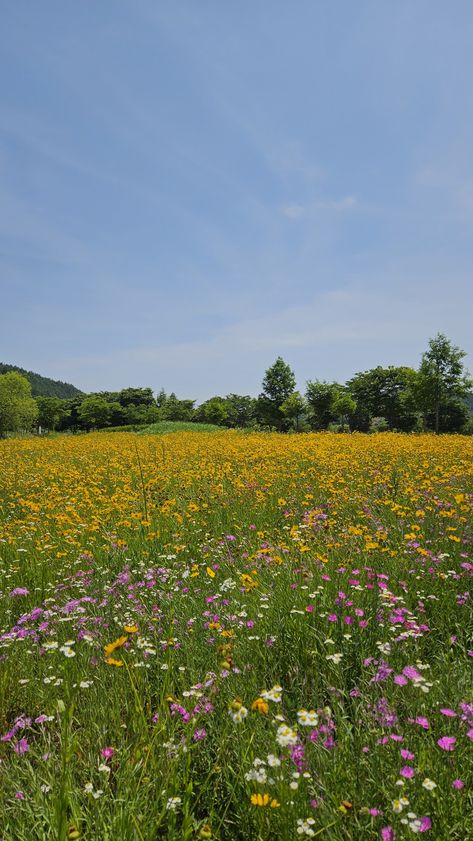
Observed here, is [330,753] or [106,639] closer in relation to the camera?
[330,753]

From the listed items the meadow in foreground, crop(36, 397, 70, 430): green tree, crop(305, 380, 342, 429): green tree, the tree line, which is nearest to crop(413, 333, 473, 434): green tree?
the tree line

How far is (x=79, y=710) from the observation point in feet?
7.97

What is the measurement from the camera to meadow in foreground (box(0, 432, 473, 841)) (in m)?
1.58

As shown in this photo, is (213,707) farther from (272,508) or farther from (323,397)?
(323,397)

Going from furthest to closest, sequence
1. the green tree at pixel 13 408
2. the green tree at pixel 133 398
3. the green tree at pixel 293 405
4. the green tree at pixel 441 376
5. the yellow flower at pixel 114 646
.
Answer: the green tree at pixel 133 398 → the green tree at pixel 13 408 → the green tree at pixel 293 405 → the green tree at pixel 441 376 → the yellow flower at pixel 114 646

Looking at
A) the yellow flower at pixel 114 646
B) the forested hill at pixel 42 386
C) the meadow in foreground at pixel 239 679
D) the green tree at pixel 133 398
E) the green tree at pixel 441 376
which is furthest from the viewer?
the forested hill at pixel 42 386

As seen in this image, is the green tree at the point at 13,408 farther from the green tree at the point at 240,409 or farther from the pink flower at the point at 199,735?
the pink flower at the point at 199,735

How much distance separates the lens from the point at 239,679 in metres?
2.35

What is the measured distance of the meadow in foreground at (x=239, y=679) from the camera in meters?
1.58

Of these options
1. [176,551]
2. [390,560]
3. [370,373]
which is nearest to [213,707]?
[390,560]

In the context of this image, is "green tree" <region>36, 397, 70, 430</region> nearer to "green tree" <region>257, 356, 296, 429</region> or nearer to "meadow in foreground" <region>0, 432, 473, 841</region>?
"green tree" <region>257, 356, 296, 429</region>

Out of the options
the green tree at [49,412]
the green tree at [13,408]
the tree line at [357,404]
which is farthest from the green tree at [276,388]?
the green tree at [49,412]

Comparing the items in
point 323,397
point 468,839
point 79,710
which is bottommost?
point 79,710

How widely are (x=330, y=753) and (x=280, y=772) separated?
17.2 inches
